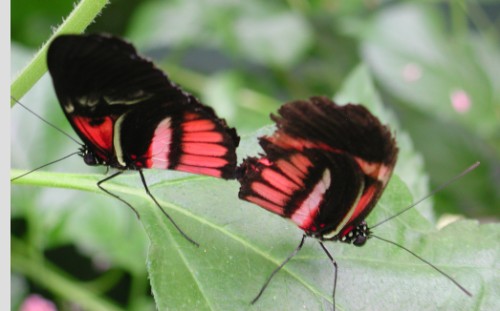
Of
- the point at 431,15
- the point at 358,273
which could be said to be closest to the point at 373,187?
the point at 358,273

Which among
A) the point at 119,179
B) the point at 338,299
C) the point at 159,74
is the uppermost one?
the point at 159,74

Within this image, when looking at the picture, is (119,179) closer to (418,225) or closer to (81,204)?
(418,225)

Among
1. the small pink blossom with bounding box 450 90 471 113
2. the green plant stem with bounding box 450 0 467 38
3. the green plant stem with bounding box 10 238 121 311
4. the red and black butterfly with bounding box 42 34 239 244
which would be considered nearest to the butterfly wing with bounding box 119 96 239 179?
the red and black butterfly with bounding box 42 34 239 244

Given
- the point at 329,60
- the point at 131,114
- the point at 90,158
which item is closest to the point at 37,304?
the point at 90,158

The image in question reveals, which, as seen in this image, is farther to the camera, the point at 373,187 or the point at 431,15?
the point at 431,15

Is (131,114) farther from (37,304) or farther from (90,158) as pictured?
(37,304)
